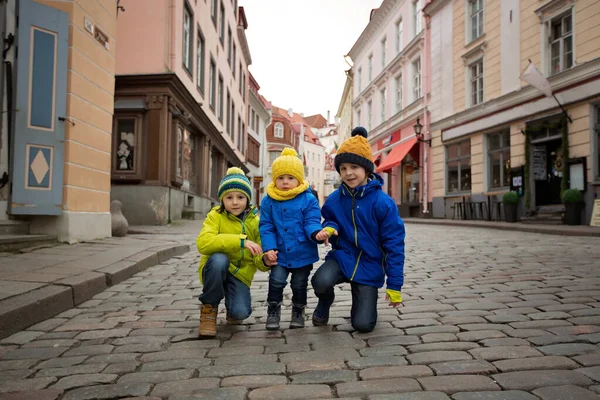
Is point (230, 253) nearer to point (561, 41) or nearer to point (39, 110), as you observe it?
point (39, 110)

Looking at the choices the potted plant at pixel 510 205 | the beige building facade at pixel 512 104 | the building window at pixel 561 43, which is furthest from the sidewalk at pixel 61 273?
the building window at pixel 561 43

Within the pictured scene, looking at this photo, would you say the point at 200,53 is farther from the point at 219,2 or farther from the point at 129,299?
the point at 129,299

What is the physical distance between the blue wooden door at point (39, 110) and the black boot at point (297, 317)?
14.8 ft

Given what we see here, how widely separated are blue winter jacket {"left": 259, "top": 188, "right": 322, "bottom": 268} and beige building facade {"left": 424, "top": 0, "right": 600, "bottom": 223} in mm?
10847

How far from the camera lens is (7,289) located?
3.63 m

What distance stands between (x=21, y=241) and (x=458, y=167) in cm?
1535

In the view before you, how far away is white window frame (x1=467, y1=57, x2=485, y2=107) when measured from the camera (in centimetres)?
1659

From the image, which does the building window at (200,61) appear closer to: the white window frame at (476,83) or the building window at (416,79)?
the white window frame at (476,83)

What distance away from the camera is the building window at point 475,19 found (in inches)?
658

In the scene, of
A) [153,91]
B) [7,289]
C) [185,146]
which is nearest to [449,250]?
[7,289]

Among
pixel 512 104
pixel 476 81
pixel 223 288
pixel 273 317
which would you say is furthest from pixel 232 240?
pixel 476 81

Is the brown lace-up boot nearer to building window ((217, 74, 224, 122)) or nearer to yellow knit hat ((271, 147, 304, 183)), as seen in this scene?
yellow knit hat ((271, 147, 304, 183))

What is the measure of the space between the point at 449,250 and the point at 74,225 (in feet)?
18.4

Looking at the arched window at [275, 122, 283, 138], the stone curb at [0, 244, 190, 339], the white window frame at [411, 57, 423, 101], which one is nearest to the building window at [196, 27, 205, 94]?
the white window frame at [411, 57, 423, 101]
